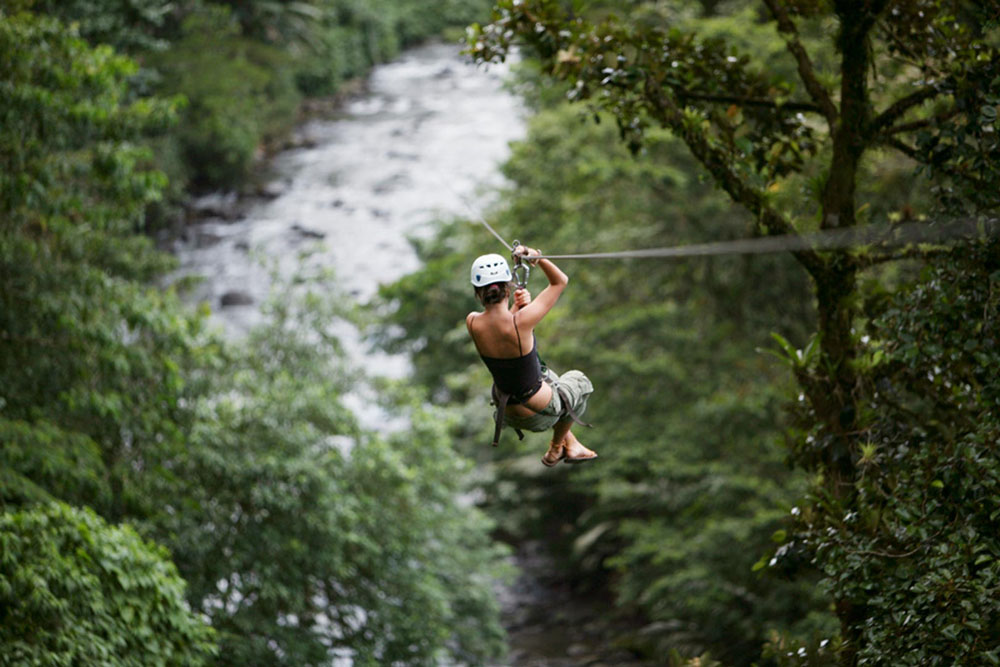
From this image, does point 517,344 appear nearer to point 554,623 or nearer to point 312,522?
point 312,522

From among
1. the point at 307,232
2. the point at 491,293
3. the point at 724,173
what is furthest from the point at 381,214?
the point at 491,293

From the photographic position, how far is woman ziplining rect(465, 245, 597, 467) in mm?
4156

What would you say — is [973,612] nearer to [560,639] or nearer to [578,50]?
[578,50]

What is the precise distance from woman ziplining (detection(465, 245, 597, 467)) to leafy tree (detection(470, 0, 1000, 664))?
1499 millimetres

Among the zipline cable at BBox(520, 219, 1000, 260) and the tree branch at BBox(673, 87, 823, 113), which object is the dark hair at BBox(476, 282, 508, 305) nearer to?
the zipline cable at BBox(520, 219, 1000, 260)

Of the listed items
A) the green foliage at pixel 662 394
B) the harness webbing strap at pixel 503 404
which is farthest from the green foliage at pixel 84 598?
the green foliage at pixel 662 394

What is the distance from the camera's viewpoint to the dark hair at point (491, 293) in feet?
13.7

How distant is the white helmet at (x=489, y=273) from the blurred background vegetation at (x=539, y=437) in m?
1.95

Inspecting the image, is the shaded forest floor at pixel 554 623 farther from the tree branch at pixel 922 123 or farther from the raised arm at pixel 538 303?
the raised arm at pixel 538 303

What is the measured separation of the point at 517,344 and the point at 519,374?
5.6 inches

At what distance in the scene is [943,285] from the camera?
4.64 m

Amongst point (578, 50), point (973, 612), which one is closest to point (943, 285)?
point (973, 612)

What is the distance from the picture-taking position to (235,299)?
20125mm

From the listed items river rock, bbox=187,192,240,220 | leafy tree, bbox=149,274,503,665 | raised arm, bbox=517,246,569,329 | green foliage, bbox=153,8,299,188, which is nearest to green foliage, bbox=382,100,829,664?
leafy tree, bbox=149,274,503,665
